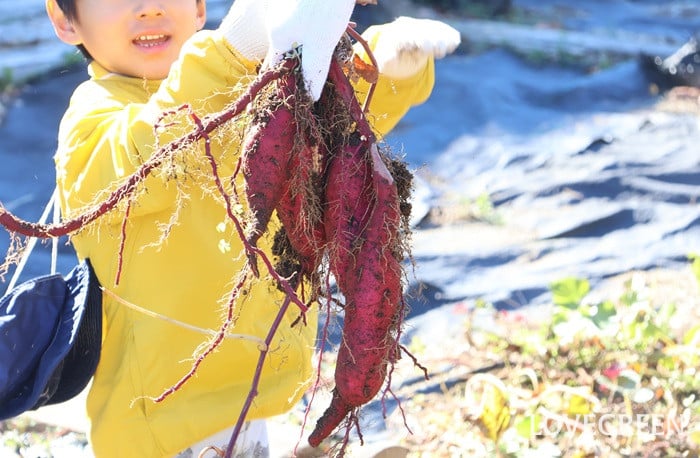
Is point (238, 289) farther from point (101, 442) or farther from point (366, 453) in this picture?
point (366, 453)

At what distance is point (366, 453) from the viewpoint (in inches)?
72.4

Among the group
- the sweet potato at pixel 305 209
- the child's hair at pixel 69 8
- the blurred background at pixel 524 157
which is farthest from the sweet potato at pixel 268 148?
the blurred background at pixel 524 157

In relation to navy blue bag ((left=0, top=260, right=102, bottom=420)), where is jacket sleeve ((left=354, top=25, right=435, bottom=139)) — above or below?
above

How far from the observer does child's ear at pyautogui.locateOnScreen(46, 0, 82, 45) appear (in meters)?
1.60

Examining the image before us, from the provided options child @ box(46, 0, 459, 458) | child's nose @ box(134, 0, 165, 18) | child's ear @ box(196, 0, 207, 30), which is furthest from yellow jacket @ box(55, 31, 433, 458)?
child's ear @ box(196, 0, 207, 30)

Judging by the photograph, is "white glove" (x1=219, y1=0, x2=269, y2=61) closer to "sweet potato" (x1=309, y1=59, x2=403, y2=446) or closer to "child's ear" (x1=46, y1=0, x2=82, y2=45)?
"sweet potato" (x1=309, y1=59, x2=403, y2=446)

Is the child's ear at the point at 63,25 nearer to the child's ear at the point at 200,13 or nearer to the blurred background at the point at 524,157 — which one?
A: the child's ear at the point at 200,13

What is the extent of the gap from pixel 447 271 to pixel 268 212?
2.26 meters

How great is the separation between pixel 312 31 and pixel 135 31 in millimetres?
534

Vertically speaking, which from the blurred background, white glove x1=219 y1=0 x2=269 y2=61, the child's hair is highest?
white glove x1=219 y1=0 x2=269 y2=61

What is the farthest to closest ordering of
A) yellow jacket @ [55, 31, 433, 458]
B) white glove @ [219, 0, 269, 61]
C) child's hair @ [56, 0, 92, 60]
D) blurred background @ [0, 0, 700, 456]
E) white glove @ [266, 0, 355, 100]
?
1. blurred background @ [0, 0, 700, 456]
2. child's hair @ [56, 0, 92, 60]
3. yellow jacket @ [55, 31, 433, 458]
4. white glove @ [219, 0, 269, 61]
5. white glove @ [266, 0, 355, 100]

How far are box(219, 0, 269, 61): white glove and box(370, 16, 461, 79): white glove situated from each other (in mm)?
178

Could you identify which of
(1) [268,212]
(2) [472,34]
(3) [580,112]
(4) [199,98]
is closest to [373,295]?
(1) [268,212]

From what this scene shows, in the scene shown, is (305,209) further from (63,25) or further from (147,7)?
(63,25)
